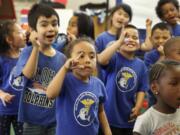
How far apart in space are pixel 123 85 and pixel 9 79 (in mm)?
805

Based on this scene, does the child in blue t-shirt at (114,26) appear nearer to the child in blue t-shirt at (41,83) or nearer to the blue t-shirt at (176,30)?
the blue t-shirt at (176,30)

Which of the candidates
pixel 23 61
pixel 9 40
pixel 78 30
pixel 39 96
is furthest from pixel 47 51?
pixel 9 40

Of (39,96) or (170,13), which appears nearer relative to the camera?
(39,96)

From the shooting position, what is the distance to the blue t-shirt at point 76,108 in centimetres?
182

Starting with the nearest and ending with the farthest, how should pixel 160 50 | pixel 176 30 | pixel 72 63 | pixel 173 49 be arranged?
1. pixel 72 63
2. pixel 173 49
3. pixel 160 50
4. pixel 176 30

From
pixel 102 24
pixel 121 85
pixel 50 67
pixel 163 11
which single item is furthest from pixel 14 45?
pixel 102 24

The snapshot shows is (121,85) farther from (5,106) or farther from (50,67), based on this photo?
(5,106)

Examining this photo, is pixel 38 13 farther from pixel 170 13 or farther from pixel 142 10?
pixel 142 10

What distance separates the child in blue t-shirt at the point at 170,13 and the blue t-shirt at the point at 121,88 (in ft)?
2.14

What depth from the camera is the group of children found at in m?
1.61

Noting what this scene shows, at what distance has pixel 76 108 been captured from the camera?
1.82 meters

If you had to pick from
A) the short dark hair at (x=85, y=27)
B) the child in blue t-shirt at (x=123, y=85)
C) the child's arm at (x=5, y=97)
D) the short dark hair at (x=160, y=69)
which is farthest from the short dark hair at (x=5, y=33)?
the short dark hair at (x=160, y=69)

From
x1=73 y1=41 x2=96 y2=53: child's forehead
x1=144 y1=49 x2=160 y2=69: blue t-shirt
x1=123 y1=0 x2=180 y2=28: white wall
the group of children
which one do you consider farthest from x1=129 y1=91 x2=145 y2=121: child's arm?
x1=123 y1=0 x2=180 y2=28: white wall

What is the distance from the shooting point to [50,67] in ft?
6.82
